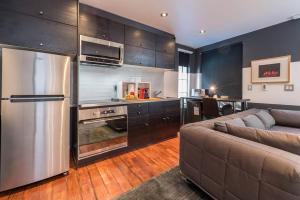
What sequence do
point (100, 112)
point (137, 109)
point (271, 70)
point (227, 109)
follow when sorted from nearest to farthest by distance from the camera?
→ point (100, 112) → point (137, 109) → point (271, 70) → point (227, 109)

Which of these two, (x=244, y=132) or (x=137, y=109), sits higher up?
(x=137, y=109)

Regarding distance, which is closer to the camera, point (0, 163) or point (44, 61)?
point (0, 163)

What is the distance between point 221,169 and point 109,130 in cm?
173

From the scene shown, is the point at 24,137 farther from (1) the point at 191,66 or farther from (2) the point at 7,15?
(1) the point at 191,66

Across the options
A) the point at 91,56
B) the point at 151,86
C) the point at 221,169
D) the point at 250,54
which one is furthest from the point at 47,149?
the point at 250,54

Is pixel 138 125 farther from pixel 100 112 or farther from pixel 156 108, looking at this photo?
pixel 100 112

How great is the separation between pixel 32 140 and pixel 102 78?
1.52 meters

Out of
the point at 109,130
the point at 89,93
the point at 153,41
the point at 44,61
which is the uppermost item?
the point at 153,41

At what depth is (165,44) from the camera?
3588mm

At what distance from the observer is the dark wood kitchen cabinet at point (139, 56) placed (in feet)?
9.61

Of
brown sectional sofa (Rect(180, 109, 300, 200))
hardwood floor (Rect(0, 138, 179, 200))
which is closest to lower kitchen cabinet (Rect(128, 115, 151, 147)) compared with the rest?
hardwood floor (Rect(0, 138, 179, 200))

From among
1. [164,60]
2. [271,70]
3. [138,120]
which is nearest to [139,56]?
[164,60]

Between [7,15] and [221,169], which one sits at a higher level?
[7,15]

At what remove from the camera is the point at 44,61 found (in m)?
1.80
